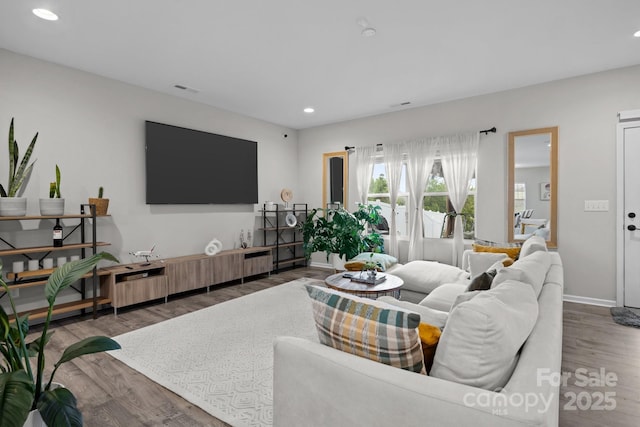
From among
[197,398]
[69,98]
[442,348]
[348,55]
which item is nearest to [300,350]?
[442,348]

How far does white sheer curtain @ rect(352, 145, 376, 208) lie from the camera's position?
18.8ft

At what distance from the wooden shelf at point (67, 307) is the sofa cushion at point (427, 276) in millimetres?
3307

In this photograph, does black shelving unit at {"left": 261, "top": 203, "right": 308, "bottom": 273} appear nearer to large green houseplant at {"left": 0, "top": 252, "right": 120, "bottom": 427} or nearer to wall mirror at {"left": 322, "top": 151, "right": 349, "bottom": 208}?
wall mirror at {"left": 322, "top": 151, "right": 349, "bottom": 208}

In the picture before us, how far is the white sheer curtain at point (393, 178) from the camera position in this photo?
17.7 feet

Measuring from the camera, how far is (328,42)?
3.12 m

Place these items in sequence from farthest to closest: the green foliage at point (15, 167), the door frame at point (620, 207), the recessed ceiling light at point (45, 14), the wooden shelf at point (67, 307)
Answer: the door frame at point (620, 207), the wooden shelf at point (67, 307), the green foliage at point (15, 167), the recessed ceiling light at point (45, 14)

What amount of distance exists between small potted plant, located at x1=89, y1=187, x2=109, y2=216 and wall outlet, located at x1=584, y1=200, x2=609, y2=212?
555 cm

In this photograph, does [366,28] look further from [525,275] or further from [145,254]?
[145,254]

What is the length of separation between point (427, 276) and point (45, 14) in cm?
421

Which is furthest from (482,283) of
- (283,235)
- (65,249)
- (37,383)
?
(283,235)

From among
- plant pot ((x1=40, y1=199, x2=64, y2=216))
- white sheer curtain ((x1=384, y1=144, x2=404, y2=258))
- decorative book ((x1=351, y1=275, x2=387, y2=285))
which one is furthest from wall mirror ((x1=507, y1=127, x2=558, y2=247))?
Result: plant pot ((x1=40, y1=199, x2=64, y2=216))

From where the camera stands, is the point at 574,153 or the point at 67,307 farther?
the point at 574,153

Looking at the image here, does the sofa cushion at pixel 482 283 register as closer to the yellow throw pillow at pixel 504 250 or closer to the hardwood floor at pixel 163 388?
the hardwood floor at pixel 163 388

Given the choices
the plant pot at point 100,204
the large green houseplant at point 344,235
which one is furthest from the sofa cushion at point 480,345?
the large green houseplant at point 344,235
